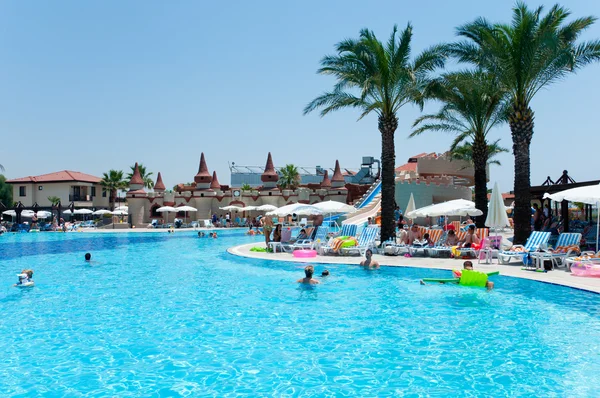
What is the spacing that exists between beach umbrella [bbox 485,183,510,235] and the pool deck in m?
1.51

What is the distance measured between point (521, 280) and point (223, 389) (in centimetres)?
830

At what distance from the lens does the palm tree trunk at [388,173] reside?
17.7 metres

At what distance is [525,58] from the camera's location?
15039mm

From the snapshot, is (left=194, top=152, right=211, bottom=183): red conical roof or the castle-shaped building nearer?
the castle-shaped building

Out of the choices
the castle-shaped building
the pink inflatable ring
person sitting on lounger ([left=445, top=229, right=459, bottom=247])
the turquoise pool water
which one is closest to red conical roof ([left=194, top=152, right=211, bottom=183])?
the castle-shaped building

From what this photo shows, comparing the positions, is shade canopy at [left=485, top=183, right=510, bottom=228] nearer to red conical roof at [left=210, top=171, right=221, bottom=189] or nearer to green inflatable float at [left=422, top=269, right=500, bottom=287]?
green inflatable float at [left=422, top=269, right=500, bottom=287]

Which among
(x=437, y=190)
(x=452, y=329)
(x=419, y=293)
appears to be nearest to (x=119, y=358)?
(x=452, y=329)

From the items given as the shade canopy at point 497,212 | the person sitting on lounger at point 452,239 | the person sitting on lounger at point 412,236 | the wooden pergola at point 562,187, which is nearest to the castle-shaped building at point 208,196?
the wooden pergola at point 562,187

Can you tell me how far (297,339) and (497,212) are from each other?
1005 cm

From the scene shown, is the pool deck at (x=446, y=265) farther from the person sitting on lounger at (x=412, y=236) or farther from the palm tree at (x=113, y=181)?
the palm tree at (x=113, y=181)

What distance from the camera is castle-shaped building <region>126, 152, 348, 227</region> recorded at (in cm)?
4522

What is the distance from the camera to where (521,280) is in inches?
445

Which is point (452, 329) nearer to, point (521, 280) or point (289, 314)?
point (289, 314)

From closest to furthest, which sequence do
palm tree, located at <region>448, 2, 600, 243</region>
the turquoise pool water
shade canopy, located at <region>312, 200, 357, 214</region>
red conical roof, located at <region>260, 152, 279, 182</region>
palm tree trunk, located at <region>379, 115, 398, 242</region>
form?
the turquoise pool water
palm tree, located at <region>448, 2, 600, 243</region>
palm tree trunk, located at <region>379, 115, 398, 242</region>
shade canopy, located at <region>312, 200, 357, 214</region>
red conical roof, located at <region>260, 152, 279, 182</region>
